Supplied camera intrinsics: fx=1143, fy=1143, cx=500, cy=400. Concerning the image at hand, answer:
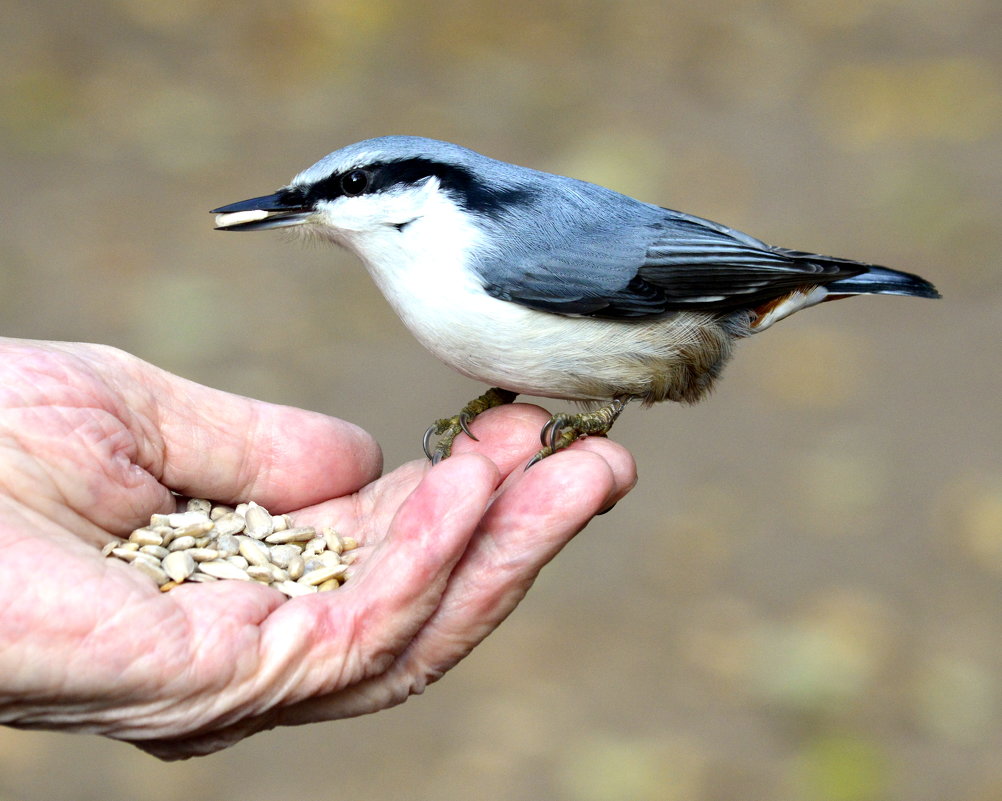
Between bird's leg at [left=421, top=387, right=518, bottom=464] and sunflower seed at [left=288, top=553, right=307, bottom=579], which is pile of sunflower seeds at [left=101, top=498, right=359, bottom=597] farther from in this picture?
bird's leg at [left=421, top=387, right=518, bottom=464]

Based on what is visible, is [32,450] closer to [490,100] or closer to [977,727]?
[977,727]

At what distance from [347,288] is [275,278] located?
0.32 m

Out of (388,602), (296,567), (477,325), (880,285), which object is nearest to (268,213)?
(477,325)

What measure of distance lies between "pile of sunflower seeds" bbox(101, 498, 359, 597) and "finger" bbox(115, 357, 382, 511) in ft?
0.23

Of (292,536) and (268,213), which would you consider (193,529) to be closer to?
(292,536)

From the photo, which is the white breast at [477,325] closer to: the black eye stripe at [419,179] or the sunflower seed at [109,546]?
the black eye stripe at [419,179]

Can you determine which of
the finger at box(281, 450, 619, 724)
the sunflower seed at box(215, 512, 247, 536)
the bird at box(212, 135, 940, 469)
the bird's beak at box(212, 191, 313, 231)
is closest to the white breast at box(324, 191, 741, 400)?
the bird at box(212, 135, 940, 469)

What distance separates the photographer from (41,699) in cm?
173

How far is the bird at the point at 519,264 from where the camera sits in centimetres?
227

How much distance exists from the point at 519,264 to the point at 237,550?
789 millimetres

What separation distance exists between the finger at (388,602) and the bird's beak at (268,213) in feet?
2.30

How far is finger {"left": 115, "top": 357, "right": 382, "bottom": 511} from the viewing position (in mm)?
2414

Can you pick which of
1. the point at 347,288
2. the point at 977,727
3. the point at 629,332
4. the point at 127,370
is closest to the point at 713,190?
the point at 347,288


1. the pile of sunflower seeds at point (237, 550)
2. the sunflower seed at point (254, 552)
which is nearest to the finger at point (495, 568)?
the pile of sunflower seeds at point (237, 550)
